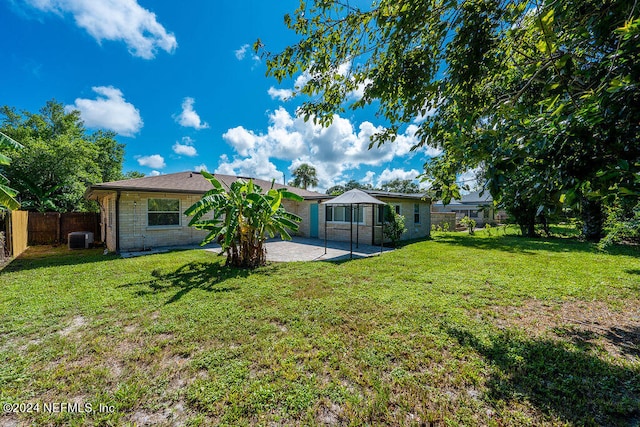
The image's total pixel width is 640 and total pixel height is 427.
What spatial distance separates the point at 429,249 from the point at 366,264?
14.6 ft

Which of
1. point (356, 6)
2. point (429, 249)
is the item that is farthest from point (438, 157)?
point (429, 249)

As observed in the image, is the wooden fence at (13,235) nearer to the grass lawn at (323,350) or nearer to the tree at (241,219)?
the grass lawn at (323,350)

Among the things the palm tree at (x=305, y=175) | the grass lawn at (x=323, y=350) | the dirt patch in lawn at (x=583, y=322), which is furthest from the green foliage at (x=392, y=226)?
the palm tree at (x=305, y=175)

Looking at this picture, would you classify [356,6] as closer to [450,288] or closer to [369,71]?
[369,71]

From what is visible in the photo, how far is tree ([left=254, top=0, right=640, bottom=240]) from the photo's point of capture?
191cm

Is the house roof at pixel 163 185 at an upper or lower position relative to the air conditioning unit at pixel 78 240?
upper

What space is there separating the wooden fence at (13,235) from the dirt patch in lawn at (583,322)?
15529mm

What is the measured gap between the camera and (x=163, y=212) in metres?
11.7

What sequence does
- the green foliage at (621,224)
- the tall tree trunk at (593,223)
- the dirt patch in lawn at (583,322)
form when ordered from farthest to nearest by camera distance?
the tall tree trunk at (593,223) → the green foliage at (621,224) → the dirt patch in lawn at (583,322)

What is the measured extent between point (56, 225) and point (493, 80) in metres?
20.9

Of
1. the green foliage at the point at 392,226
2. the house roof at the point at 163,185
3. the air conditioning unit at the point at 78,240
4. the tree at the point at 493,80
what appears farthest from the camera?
the green foliage at the point at 392,226

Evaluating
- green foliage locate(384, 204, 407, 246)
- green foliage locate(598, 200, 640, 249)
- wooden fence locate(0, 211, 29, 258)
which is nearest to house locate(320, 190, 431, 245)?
green foliage locate(384, 204, 407, 246)

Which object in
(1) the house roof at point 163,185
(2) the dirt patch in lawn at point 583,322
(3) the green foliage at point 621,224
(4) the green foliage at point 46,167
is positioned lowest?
(2) the dirt patch in lawn at point 583,322

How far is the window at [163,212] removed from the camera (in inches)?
449
